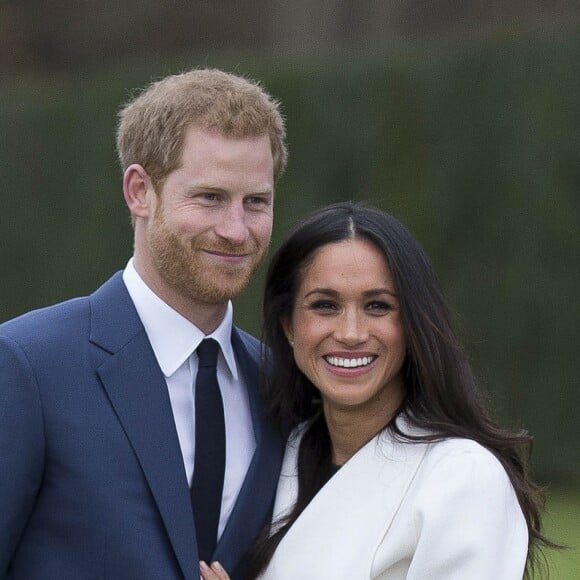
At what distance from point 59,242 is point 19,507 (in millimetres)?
8067

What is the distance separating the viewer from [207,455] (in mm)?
3473

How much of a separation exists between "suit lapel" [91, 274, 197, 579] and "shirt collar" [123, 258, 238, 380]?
0.04m

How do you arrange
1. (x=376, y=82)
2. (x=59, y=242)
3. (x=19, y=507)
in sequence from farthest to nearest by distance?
1. (x=59, y=242)
2. (x=376, y=82)
3. (x=19, y=507)

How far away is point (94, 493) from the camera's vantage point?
323 centimetres

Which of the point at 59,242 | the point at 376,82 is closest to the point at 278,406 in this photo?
the point at 376,82

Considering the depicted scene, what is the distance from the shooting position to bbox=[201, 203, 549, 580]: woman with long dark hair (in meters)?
3.32

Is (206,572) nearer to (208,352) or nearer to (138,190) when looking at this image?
(208,352)

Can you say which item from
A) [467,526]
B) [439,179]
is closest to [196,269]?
[467,526]

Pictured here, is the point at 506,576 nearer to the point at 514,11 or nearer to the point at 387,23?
the point at 387,23

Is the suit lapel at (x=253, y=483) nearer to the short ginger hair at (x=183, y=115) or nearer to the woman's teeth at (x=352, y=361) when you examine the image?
the woman's teeth at (x=352, y=361)

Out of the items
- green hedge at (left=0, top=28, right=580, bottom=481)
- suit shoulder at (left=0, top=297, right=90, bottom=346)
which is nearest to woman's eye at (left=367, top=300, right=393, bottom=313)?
suit shoulder at (left=0, top=297, right=90, bottom=346)

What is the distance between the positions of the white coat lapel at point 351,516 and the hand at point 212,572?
0.65ft

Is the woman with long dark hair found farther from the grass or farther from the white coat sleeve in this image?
the grass

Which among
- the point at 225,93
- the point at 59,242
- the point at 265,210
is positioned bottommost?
the point at 59,242
